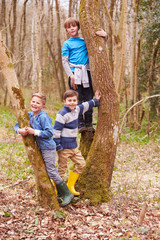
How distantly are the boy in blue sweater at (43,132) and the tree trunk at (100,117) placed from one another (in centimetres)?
51

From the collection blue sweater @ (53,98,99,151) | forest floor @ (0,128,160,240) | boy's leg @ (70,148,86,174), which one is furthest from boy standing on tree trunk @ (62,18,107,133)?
forest floor @ (0,128,160,240)

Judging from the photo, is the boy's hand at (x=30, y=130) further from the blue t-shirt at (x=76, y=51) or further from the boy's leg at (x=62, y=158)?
the blue t-shirt at (x=76, y=51)

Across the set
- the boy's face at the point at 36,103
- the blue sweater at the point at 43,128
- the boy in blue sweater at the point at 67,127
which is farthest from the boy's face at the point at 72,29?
the blue sweater at the point at 43,128

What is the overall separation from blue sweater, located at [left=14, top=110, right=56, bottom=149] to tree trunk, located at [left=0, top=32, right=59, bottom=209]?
0.09 meters

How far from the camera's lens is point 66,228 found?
11.2 feet

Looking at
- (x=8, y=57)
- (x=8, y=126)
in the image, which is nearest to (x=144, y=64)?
(x=8, y=126)

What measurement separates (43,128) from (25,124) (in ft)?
0.79

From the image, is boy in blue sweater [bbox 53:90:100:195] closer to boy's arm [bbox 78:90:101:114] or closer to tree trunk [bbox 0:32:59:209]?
boy's arm [bbox 78:90:101:114]

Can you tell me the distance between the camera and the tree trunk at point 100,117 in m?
3.85

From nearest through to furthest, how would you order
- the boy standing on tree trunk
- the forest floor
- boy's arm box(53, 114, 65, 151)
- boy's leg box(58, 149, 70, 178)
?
the forest floor → boy's arm box(53, 114, 65, 151) → boy's leg box(58, 149, 70, 178) → the boy standing on tree trunk

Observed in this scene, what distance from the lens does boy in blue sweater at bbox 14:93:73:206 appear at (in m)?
3.35

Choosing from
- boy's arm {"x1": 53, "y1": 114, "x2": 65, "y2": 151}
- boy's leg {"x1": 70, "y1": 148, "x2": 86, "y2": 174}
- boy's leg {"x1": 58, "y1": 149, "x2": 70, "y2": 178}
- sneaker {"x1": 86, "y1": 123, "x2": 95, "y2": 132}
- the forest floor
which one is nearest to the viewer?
the forest floor

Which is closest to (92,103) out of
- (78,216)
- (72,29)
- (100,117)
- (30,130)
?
(100,117)

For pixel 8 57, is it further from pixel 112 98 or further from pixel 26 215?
pixel 26 215
